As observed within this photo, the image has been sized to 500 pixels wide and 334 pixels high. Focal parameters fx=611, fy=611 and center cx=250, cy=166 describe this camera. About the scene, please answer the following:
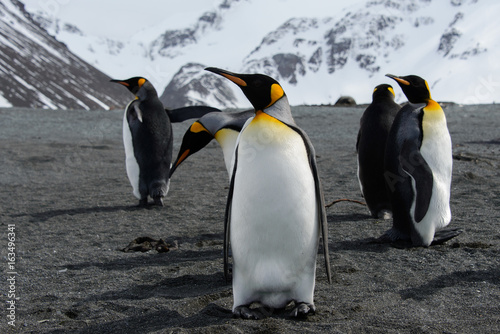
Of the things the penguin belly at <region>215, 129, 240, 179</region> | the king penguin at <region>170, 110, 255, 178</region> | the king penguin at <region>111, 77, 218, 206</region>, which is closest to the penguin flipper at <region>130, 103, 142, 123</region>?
the king penguin at <region>111, 77, 218, 206</region>

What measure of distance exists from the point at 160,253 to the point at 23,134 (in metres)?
8.70

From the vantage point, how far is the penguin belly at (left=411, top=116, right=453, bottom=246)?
4.15 metres

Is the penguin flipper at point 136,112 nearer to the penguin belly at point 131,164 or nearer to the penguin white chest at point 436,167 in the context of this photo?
the penguin belly at point 131,164

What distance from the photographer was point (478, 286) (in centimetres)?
325

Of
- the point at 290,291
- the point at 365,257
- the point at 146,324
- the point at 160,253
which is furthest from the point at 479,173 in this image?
the point at 146,324

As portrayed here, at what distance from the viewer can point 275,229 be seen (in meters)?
2.92

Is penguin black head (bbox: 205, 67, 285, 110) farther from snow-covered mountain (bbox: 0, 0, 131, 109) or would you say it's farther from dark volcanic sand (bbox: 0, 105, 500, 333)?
snow-covered mountain (bbox: 0, 0, 131, 109)

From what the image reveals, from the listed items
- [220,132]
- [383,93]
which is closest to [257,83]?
[220,132]

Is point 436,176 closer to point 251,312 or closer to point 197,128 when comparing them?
point 197,128

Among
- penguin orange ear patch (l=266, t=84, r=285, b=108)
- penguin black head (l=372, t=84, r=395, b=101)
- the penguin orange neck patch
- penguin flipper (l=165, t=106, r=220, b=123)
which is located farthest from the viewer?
penguin flipper (l=165, t=106, r=220, b=123)

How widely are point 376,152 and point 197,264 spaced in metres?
2.12

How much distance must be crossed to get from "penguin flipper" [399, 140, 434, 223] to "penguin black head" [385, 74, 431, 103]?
488 mm

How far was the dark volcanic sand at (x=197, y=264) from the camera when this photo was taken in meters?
2.82

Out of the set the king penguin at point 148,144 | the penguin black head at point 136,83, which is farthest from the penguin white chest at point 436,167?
the penguin black head at point 136,83
